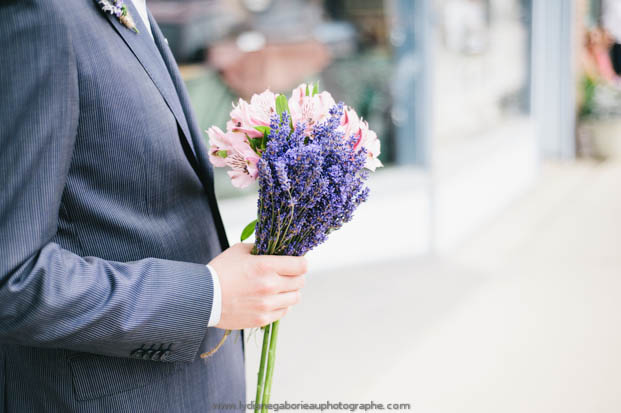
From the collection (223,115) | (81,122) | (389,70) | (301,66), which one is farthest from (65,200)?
(389,70)

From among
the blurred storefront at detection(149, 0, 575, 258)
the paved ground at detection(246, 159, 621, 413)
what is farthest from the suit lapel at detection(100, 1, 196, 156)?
the blurred storefront at detection(149, 0, 575, 258)

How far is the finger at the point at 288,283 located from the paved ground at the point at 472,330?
4.01ft

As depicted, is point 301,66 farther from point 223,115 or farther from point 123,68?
point 123,68

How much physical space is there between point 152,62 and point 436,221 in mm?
4466

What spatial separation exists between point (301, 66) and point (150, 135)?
4114mm

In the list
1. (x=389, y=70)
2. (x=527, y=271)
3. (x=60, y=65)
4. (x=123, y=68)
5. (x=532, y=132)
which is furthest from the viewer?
(x=532, y=132)

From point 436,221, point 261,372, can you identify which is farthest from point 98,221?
point 436,221

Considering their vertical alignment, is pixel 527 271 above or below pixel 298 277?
below

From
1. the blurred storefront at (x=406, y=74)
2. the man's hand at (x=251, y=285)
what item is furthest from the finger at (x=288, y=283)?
the blurred storefront at (x=406, y=74)

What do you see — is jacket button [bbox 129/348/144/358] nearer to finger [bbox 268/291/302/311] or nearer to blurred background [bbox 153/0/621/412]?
finger [bbox 268/291/302/311]

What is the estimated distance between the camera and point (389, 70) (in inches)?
214

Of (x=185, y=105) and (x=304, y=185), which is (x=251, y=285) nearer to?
(x=304, y=185)

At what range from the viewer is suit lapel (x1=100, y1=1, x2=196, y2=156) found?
3.24 feet

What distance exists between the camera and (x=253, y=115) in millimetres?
1027
